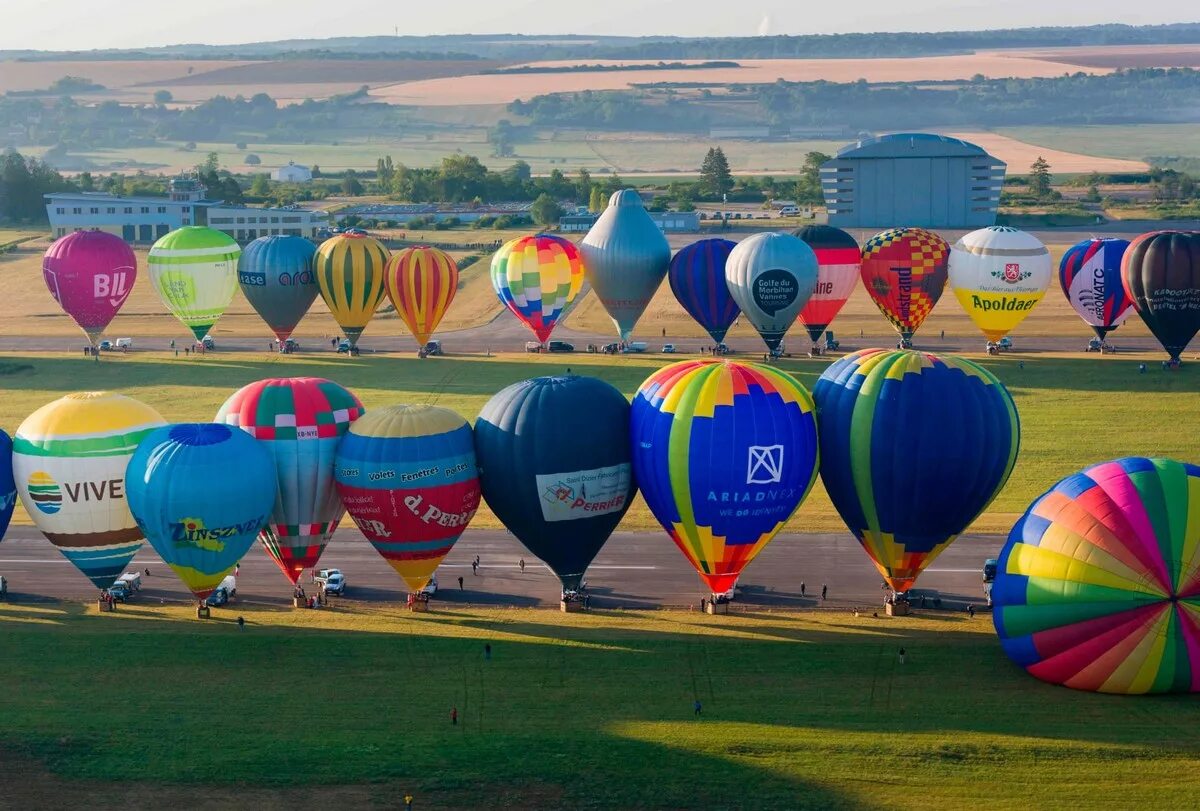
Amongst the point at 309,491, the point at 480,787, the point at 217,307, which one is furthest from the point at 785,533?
the point at 217,307

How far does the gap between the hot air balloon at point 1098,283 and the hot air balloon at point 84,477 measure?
49.4 metres

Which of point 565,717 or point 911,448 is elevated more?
point 911,448

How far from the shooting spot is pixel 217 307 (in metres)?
82.8

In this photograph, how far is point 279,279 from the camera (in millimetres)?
79938

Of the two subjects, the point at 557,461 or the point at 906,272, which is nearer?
the point at 557,461

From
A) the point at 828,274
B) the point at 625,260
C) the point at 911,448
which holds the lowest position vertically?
the point at 911,448

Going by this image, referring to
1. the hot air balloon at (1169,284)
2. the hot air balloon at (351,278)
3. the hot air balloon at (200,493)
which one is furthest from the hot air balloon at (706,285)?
the hot air balloon at (200,493)

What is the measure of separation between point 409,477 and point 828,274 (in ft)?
133

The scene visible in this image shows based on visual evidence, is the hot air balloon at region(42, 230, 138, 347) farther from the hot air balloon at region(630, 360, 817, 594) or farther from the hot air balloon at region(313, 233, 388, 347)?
the hot air balloon at region(630, 360, 817, 594)

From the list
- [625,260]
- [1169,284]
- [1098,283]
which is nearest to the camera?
[1169,284]

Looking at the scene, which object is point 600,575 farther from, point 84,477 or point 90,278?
point 90,278

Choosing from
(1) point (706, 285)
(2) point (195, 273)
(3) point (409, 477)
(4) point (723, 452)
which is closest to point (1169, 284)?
(1) point (706, 285)

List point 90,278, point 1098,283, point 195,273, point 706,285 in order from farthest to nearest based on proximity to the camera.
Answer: point 90,278, point 195,273, point 1098,283, point 706,285

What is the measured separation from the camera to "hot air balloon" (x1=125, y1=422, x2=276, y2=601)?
4019cm
